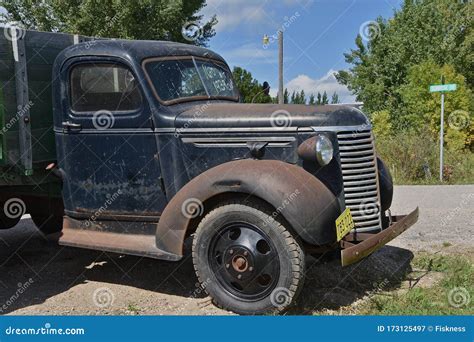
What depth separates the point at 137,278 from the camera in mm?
5016

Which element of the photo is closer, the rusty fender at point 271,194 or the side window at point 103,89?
the rusty fender at point 271,194

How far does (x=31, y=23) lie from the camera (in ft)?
59.9

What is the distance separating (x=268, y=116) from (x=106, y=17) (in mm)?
14198

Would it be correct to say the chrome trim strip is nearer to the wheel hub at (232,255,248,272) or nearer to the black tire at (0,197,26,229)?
the wheel hub at (232,255,248,272)

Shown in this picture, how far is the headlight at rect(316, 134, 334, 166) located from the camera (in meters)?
3.89

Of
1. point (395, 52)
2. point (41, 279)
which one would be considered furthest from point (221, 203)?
point (395, 52)

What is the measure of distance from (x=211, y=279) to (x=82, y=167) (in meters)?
1.63

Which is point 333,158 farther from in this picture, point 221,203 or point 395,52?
point 395,52

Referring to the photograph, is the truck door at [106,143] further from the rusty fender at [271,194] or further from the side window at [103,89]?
the rusty fender at [271,194]

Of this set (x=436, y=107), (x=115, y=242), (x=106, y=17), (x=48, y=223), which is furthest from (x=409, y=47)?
(x=115, y=242)

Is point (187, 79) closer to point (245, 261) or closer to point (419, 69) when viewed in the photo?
point (245, 261)

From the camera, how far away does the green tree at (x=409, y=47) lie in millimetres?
20109

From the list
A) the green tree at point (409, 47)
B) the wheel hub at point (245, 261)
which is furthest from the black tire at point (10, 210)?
the green tree at point (409, 47)

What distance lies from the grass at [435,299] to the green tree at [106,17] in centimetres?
1328
